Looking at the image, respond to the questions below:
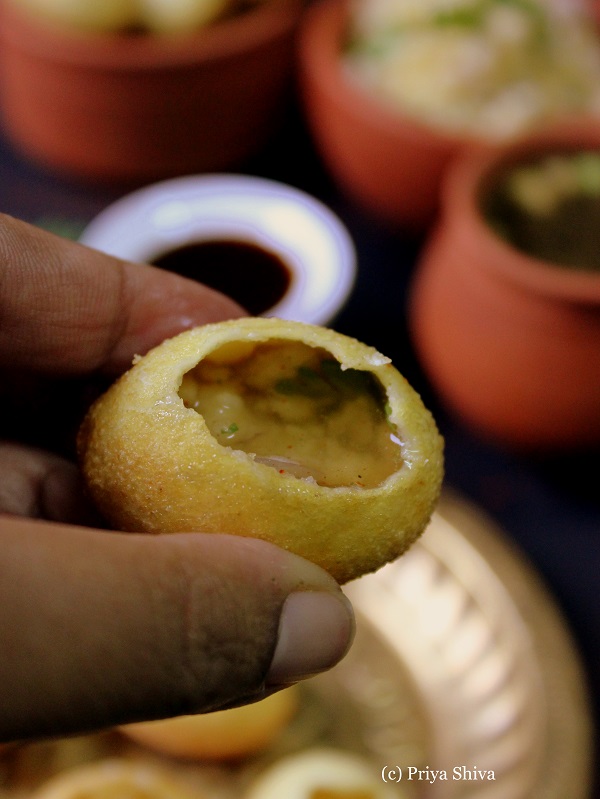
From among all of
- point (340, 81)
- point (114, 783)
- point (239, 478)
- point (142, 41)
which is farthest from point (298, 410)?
point (142, 41)

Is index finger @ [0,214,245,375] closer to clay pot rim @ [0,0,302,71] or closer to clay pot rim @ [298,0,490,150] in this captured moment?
clay pot rim @ [298,0,490,150]

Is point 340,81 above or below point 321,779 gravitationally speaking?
above

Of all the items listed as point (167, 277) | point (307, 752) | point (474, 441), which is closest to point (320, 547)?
point (167, 277)

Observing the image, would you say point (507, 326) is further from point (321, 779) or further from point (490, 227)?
point (321, 779)

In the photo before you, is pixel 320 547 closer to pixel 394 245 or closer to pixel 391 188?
pixel 391 188

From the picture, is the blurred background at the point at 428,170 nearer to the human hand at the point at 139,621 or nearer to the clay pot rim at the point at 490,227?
the clay pot rim at the point at 490,227

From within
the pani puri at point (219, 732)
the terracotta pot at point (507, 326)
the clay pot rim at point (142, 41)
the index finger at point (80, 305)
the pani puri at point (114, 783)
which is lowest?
the pani puri at point (114, 783)

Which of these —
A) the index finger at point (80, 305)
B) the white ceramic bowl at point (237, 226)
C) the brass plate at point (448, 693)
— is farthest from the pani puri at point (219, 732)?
the white ceramic bowl at point (237, 226)
